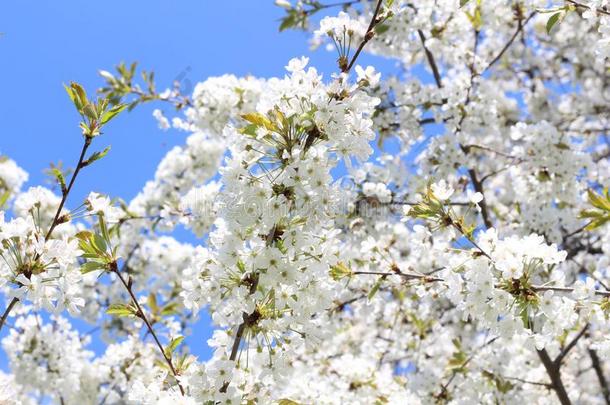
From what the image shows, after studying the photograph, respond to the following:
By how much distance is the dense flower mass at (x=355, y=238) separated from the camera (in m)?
2.55

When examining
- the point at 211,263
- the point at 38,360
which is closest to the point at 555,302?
the point at 211,263

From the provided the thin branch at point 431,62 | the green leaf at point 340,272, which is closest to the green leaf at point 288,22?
the thin branch at point 431,62

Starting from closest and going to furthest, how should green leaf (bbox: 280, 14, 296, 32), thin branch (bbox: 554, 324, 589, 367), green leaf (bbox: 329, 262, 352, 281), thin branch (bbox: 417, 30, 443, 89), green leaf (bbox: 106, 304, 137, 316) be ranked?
1. green leaf (bbox: 106, 304, 137, 316)
2. green leaf (bbox: 329, 262, 352, 281)
3. thin branch (bbox: 554, 324, 589, 367)
4. green leaf (bbox: 280, 14, 296, 32)
5. thin branch (bbox: 417, 30, 443, 89)

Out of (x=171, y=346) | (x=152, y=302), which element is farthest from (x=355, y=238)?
(x=171, y=346)

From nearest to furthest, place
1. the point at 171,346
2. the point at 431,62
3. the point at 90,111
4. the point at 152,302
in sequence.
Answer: the point at 90,111, the point at 171,346, the point at 152,302, the point at 431,62

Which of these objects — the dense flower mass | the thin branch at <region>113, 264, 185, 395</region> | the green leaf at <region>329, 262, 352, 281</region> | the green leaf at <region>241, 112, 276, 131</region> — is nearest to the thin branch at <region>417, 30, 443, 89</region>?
the dense flower mass

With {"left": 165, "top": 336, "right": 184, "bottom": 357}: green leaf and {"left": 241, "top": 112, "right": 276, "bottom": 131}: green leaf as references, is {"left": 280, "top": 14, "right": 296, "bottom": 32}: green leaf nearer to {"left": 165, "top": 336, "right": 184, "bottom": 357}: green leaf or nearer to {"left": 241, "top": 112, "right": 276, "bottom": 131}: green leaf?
{"left": 241, "top": 112, "right": 276, "bottom": 131}: green leaf

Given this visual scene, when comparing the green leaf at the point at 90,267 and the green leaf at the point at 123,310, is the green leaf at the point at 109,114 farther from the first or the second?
the green leaf at the point at 123,310

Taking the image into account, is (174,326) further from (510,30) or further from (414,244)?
(510,30)

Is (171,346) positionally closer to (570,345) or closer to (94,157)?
(94,157)

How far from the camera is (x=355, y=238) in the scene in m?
5.55

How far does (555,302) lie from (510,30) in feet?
21.8

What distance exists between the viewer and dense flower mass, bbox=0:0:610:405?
2547 mm

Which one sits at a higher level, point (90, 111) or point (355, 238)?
point (355, 238)
